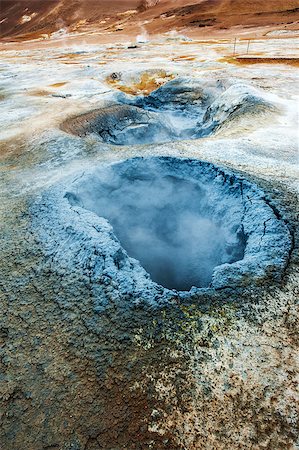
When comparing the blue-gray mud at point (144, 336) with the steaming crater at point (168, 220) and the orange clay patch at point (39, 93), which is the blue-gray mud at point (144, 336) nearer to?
the steaming crater at point (168, 220)

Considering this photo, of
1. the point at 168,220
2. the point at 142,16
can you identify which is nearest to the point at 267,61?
the point at 168,220

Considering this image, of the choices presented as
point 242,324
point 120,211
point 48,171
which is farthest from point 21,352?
point 48,171

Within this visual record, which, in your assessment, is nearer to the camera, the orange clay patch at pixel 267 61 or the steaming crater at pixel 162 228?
the steaming crater at pixel 162 228

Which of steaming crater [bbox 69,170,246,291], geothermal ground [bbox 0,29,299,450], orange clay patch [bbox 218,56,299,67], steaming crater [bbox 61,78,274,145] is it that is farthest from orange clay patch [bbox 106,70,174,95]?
steaming crater [bbox 69,170,246,291]

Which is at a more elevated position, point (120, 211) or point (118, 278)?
point (118, 278)

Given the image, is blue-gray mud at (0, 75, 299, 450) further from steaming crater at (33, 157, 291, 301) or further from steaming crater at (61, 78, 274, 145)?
steaming crater at (61, 78, 274, 145)

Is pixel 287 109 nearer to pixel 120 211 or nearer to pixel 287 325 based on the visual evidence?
pixel 120 211

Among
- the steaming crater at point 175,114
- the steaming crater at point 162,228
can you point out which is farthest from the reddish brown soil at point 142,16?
the steaming crater at point 162,228
